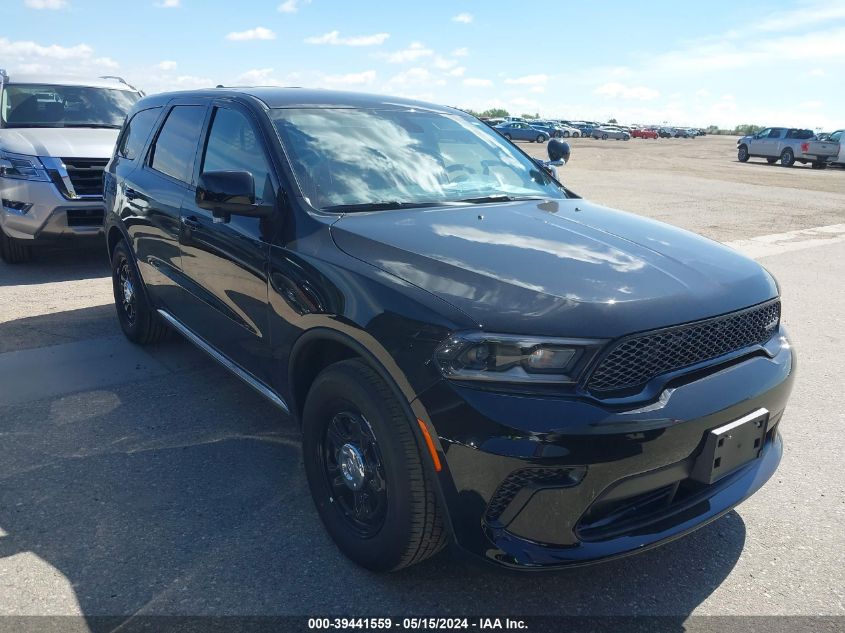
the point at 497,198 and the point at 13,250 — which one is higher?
the point at 497,198

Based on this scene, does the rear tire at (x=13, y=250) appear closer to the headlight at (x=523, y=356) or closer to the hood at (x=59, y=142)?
the hood at (x=59, y=142)

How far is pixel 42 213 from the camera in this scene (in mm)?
7355

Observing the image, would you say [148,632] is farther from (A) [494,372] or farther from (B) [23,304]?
(B) [23,304]

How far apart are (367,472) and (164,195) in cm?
247

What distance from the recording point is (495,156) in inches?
160

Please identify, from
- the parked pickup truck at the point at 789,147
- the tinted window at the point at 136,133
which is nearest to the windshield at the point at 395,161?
the tinted window at the point at 136,133

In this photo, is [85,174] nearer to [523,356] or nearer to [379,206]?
[379,206]

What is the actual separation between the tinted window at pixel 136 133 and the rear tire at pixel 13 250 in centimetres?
304

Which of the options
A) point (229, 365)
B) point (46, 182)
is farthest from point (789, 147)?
point (229, 365)

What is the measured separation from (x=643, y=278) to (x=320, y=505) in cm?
155

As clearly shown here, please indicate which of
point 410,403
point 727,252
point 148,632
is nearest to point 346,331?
point 410,403

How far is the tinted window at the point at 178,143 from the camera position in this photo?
4.13 meters

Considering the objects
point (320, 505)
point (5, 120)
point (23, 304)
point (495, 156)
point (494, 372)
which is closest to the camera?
point (494, 372)

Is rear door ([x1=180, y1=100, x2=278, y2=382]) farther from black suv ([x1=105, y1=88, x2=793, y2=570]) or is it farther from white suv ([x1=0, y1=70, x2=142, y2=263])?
white suv ([x1=0, y1=70, x2=142, y2=263])
